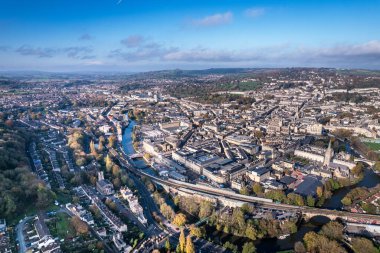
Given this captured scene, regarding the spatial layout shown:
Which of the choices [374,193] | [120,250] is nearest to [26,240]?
[120,250]

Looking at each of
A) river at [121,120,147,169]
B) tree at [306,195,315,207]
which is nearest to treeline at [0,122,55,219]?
river at [121,120,147,169]

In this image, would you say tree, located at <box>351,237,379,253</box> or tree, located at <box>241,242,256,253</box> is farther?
tree, located at <box>241,242,256,253</box>

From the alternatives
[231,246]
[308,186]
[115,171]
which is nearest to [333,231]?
[231,246]

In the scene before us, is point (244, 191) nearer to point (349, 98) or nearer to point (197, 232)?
point (197, 232)

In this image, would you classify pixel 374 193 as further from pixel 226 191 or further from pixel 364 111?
pixel 364 111

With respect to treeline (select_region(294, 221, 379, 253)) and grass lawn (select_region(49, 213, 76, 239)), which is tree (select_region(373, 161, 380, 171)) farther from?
grass lawn (select_region(49, 213, 76, 239))

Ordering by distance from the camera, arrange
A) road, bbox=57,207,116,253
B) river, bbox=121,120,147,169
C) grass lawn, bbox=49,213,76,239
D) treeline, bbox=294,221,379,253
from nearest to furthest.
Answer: treeline, bbox=294,221,379,253 < road, bbox=57,207,116,253 < grass lawn, bbox=49,213,76,239 < river, bbox=121,120,147,169
